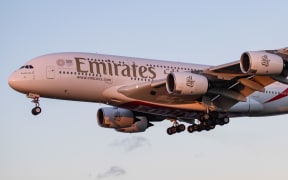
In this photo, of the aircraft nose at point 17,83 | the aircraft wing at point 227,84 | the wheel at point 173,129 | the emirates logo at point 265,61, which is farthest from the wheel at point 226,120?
the aircraft nose at point 17,83

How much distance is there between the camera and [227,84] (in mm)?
50812

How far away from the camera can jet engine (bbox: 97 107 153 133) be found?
56312 mm

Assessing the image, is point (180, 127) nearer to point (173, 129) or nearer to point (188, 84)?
point (173, 129)

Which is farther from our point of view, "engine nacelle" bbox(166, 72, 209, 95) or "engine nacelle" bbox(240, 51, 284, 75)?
"engine nacelle" bbox(166, 72, 209, 95)

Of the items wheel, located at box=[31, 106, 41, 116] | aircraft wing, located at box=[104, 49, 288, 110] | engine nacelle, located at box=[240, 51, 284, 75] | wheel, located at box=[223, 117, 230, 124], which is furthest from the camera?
wheel, located at box=[223, 117, 230, 124]

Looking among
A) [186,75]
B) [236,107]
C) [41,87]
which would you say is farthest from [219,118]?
[41,87]

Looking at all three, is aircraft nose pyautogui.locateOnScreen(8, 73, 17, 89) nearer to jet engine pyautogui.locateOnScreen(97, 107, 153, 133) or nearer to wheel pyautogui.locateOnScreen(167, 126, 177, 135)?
jet engine pyautogui.locateOnScreen(97, 107, 153, 133)

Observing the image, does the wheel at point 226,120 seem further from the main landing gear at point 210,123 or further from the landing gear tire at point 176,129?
the landing gear tire at point 176,129

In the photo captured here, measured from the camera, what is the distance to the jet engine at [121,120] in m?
56.3

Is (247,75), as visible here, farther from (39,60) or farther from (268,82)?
(39,60)

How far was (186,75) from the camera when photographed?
4909cm

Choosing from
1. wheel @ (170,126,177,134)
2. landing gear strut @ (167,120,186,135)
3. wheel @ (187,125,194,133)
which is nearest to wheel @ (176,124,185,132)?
landing gear strut @ (167,120,186,135)

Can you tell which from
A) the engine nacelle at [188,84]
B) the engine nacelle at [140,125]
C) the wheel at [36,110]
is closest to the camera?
the engine nacelle at [188,84]

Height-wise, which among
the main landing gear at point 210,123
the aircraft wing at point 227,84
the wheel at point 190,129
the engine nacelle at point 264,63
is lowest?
the wheel at point 190,129
